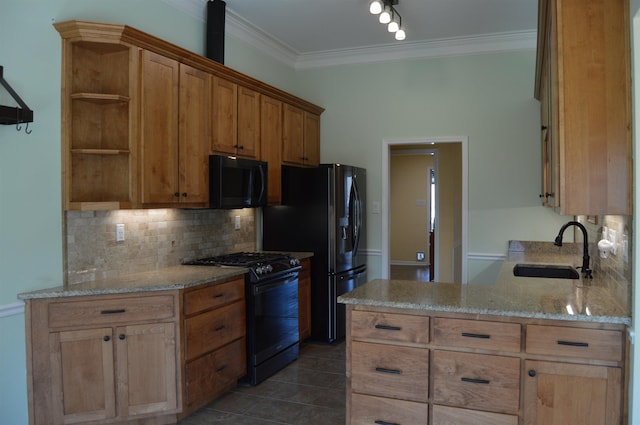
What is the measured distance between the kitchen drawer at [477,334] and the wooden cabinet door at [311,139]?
3071 millimetres

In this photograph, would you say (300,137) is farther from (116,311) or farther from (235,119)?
(116,311)

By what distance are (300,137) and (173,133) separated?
1871 mm

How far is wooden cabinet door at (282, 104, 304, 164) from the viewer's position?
477 cm

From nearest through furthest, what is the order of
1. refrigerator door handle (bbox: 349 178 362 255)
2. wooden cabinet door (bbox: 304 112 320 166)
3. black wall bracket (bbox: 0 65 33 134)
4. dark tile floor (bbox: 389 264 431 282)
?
black wall bracket (bbox: 0 65 33 134), refrigerator door handle (bbox: 349 178 362 255), wooden cabinet door (bbox: 304 112 320 166), dark tile floor (bbox: 389 264 431 282)

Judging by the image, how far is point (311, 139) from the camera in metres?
5.31

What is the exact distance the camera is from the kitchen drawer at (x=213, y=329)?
10.3 feet

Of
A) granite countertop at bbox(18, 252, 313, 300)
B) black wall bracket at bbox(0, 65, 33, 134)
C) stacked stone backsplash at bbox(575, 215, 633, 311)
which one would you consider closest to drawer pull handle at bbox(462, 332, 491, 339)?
stacked stone backsplash at bbox(575, 215, 633, 311)

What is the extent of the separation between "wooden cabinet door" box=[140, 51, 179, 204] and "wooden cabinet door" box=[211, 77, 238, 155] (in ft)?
1.33

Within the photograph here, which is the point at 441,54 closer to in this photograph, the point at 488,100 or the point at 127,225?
the point at 488,100

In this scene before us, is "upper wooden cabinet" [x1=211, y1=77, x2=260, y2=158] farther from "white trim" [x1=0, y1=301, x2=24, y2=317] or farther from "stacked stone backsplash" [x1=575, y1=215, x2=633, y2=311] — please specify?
"stacked stone backsplash" [x1=575, y1=215, x2=633, y2=311]

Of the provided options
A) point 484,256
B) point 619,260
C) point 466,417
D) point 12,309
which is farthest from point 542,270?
point 12,309

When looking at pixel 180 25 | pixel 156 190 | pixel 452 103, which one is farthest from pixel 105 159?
pixel 452 103

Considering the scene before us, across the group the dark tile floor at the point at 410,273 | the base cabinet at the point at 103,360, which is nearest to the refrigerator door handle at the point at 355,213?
the base cabinet at the point at 103,360

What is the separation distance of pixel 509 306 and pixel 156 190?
218 centimetres
